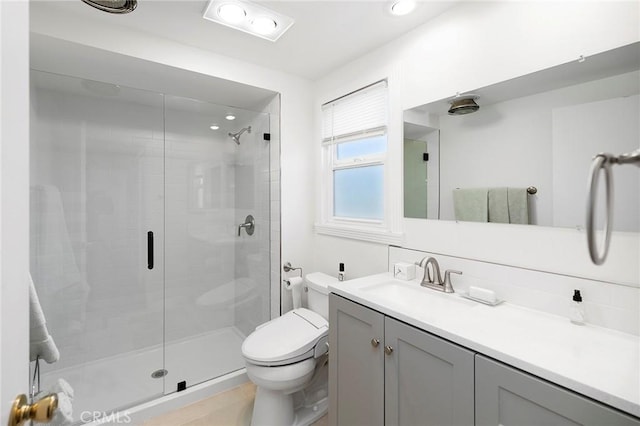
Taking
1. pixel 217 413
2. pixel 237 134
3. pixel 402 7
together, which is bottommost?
pixel 217 413

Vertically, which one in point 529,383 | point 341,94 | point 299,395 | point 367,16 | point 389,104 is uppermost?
point 367,16

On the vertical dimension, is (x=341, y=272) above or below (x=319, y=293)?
above

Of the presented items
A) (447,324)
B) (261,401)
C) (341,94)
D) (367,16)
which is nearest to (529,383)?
(447,324)

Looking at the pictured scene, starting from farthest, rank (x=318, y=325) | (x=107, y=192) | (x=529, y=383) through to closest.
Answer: (x=107, y=192) → (x=318, y=325) → (x=529, y=383)

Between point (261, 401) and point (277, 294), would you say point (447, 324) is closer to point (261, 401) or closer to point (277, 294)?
point (261, 401)

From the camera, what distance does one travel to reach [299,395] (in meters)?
1.93

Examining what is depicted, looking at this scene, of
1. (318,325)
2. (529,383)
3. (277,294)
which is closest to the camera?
(529,383)

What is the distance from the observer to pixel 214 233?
257cm

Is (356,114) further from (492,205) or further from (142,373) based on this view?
(142,373)

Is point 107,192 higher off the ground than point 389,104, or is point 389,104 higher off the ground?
point 389,104

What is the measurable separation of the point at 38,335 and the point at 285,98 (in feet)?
6.69

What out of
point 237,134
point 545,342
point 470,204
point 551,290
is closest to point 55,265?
point 237,134

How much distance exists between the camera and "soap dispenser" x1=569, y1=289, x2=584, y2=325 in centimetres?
109

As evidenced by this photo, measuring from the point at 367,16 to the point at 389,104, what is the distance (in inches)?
19.7
